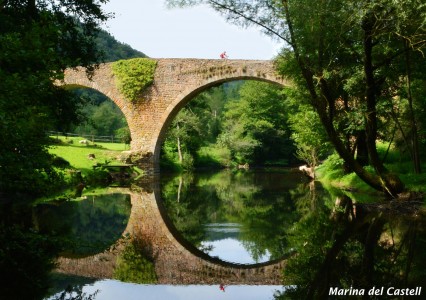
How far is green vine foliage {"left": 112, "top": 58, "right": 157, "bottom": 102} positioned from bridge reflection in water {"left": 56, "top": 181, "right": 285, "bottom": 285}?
53.5 feet

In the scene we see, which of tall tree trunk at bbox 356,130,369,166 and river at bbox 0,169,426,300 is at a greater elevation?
tall tree trunk at bbox 356,130,369,166

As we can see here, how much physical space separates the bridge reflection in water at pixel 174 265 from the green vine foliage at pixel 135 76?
1632cm

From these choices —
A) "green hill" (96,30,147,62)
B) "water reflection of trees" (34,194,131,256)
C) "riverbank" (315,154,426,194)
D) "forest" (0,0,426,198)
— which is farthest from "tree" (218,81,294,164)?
"green hill" (96,30,147,62)

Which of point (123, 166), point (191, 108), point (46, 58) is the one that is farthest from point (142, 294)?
point (191, 108)

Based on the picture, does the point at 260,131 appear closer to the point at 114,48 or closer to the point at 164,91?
the point at 164,91

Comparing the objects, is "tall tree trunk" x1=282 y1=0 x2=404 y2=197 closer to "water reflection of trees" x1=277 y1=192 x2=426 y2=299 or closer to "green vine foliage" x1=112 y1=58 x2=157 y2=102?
"water reflection of trees" x1=277 y1=192 x2=426 y2=299

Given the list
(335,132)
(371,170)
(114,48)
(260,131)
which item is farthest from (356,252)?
(114,48)

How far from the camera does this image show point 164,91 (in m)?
24.2

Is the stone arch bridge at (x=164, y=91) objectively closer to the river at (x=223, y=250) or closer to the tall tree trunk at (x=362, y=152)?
the tall tree trunk at (x=362, y=152)

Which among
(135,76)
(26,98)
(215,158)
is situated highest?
(135,76)

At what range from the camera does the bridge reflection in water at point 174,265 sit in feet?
19.6

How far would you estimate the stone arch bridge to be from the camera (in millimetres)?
23031

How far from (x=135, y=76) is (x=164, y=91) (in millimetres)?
1691

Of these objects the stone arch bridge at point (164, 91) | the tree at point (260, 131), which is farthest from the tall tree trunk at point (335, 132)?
the tree at point (260, 131)
